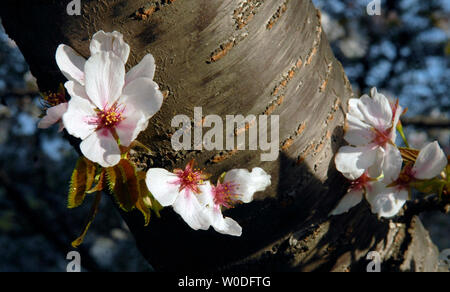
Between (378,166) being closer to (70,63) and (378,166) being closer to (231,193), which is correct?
(231,193)

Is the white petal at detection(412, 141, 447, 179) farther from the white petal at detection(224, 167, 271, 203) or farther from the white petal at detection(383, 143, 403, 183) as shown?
the white petal at detection(224, 167, 271, 203)

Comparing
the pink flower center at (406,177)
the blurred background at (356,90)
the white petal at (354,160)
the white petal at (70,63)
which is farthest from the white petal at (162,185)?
the blurred background at (356,90)

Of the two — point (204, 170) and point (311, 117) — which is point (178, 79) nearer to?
point (204, 170)

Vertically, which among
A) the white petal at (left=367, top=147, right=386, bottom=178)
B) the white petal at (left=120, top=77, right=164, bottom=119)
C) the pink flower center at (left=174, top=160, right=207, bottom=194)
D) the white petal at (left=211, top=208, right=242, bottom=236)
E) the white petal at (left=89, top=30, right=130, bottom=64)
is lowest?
the white petal at (left=211, top=208, right=242, bottom=236)

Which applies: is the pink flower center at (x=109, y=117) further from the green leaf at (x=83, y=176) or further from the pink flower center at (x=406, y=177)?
the pink flower center at (x=406, y=177)

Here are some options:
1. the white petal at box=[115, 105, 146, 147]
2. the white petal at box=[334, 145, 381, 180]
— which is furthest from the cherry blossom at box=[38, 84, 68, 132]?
the white petal at box=[334, 145, 381, 180]
